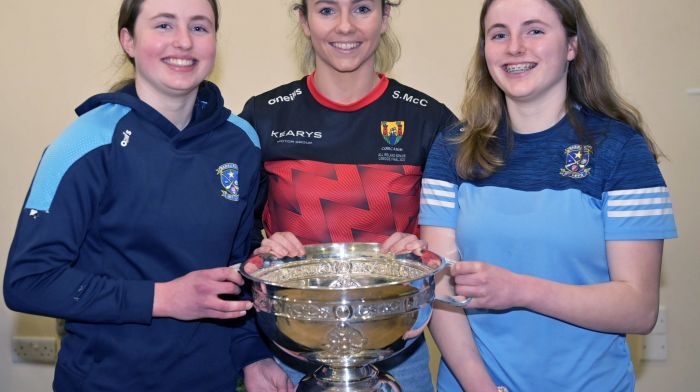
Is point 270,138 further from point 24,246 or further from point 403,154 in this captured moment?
point 24,246

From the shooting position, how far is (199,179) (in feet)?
4.87

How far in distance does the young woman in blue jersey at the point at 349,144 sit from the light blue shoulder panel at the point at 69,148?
1.40 feet

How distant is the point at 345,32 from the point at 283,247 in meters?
0.58

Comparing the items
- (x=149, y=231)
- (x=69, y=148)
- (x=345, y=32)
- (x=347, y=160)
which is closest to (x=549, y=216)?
(x=347, y=160)

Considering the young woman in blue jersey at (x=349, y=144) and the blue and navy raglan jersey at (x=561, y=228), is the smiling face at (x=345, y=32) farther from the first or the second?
the blue and navy raglan jersey at (x=561, y=228)

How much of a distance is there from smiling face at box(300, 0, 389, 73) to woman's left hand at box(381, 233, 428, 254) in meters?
0.50

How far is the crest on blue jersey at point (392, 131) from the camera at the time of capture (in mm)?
1731

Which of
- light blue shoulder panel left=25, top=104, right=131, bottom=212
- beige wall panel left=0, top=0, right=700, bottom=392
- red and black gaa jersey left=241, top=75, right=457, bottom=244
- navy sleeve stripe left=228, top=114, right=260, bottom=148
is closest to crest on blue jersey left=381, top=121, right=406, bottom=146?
red and black gaa jersey left=241, top=75, right=457, bottom=244

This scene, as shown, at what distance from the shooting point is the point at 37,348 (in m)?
2.77

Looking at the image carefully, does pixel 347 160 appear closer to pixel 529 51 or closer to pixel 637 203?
pixel 529 51

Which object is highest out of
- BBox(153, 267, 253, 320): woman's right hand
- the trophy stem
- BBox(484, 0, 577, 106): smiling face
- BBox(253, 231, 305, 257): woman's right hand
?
BBox(484, 0, 577, 106): smiling face

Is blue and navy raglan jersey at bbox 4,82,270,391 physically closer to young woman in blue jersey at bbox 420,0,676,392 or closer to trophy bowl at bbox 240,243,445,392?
trophy bowl at bbox 240,243,445,392

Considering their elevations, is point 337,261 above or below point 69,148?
below

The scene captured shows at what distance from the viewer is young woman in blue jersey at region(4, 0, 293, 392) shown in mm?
1308
